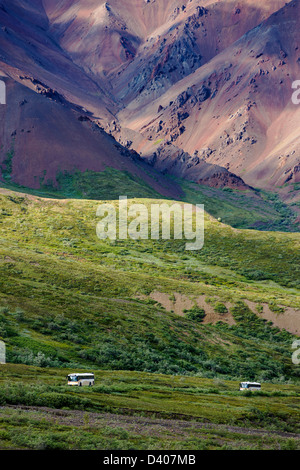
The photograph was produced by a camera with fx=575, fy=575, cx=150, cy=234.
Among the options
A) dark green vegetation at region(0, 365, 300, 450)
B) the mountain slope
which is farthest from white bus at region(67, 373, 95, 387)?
the mountain slope

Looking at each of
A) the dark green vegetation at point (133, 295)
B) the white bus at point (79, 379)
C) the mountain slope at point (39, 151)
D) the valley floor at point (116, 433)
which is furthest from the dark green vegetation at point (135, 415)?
the mountain slope at point (39, 151)

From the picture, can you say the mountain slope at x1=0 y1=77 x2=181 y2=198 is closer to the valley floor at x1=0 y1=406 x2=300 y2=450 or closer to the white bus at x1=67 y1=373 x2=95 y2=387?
the white bus at x1=67 y1=373 x2=95 y2=387

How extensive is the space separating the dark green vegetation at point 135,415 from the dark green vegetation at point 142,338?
74mm

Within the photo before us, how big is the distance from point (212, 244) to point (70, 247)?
29.0 m

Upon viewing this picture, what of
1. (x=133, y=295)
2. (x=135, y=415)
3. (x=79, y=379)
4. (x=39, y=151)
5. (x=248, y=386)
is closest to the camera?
(x=135, y=415)

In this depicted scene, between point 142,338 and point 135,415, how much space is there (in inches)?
967

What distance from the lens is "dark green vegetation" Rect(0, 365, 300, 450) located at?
20.1 meters

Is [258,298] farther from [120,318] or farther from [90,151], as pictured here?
[90,151]

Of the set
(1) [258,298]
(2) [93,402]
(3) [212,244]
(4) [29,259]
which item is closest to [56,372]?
(2) [93,402]

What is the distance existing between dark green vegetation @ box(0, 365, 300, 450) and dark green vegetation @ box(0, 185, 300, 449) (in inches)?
2.9

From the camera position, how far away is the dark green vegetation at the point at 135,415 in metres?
20.1

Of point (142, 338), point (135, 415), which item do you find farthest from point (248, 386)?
point (135, 415)

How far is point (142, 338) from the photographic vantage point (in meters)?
50.8

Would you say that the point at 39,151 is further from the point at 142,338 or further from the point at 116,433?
the point at 116,433
